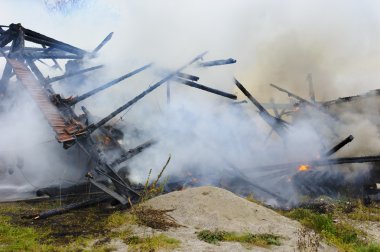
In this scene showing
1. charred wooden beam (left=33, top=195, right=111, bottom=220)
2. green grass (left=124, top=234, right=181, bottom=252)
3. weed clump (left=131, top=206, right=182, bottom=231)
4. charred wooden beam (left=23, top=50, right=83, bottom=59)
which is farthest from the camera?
charred wooden beam (left=23, top=50, right=83, bottom=59)

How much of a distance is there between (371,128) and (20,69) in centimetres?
1360

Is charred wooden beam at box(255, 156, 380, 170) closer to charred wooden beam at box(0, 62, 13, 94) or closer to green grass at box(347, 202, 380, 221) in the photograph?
green grass at box(347, 202, 380, 221)

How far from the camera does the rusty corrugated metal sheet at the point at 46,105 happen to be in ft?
29.9

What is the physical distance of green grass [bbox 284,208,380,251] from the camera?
6.88 m

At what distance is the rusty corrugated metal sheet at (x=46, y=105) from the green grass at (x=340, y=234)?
676cm

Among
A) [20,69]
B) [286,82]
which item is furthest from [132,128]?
[286,82]

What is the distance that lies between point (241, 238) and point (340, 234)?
255 cm

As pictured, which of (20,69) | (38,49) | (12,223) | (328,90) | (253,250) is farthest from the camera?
(328,90)

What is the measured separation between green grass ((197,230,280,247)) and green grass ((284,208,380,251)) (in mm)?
1319

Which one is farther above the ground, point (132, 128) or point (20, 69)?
point (20, 69)

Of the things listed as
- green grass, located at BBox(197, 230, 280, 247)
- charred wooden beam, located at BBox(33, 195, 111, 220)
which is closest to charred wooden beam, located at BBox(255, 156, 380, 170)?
green grass, located at BBox(197, 230, 280, 247)

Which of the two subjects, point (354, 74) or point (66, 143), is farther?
point (354, 74)

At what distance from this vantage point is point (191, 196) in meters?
9.21

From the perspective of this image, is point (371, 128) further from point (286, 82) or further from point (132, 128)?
point (286, 82)
